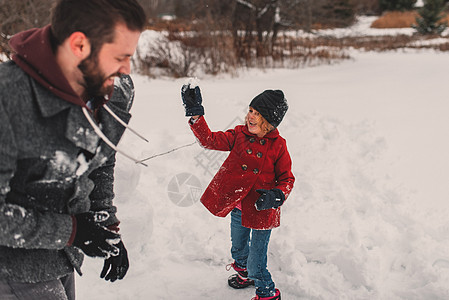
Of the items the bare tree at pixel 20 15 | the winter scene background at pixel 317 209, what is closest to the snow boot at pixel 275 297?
the winter scene background at pixel 317 209

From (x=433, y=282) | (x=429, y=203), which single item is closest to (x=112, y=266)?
(x=433, y=282)

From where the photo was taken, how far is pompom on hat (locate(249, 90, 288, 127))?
2.12 metres

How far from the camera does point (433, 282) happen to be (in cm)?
251

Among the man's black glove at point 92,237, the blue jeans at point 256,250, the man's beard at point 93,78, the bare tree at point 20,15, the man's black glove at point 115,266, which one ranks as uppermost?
the bare tree at point 20,15

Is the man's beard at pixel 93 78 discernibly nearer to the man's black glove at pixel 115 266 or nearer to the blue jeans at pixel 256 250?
the man's black glove at pixel 115 266

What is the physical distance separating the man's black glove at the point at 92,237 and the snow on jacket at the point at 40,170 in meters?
0.05

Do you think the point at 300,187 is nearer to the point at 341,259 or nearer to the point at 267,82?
the point at 341,259

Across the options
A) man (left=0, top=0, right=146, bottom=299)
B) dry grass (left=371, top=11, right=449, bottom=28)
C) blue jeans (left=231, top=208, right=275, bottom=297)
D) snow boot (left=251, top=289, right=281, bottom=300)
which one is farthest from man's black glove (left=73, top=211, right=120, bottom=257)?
dry grass (left=371, top=11, right=449, bottom=28)

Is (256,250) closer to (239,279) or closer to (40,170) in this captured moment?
(239,279)

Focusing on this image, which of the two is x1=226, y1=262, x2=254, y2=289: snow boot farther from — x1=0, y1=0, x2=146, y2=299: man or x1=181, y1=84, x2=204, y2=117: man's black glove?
x1=0, y1=0, x2=146, y2=299: man

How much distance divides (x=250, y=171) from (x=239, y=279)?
87 cm

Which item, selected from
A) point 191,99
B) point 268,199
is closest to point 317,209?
point 268,199

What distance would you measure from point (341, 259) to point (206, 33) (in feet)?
24.6

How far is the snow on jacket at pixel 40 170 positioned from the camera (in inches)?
42.6
